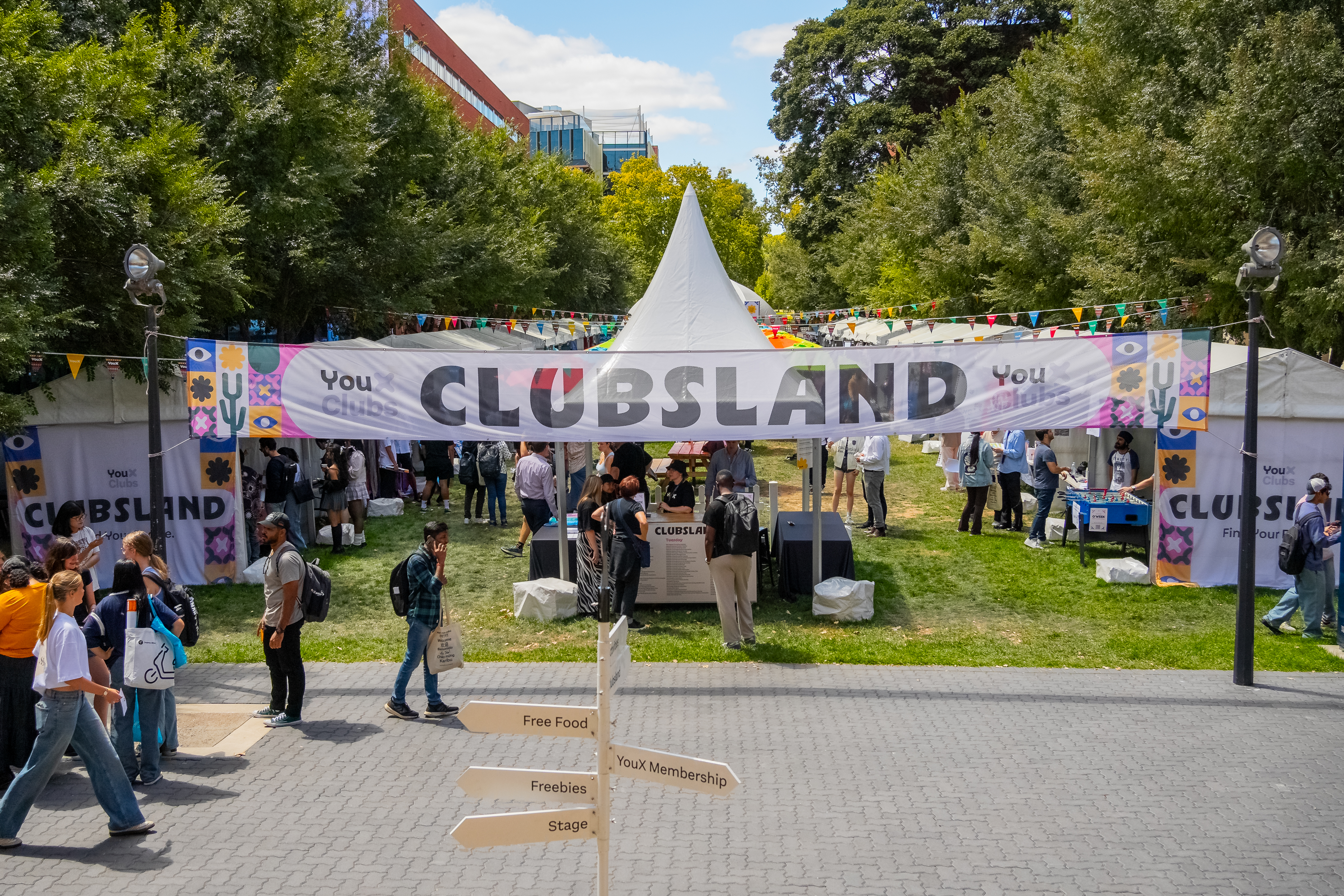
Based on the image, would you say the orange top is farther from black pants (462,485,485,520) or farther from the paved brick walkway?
black pants (462,485,485,520)

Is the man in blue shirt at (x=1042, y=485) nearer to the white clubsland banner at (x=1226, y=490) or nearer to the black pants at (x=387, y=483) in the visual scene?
the white clubsland banner at (x=1226, y=490)

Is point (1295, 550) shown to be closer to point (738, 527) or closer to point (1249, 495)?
point (1249, 495)

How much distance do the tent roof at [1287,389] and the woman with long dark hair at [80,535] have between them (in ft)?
38.2

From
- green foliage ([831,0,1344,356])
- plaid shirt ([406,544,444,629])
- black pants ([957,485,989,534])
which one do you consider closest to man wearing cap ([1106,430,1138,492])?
black pants ([957,485,989,534])

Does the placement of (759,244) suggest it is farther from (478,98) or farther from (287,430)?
(287,430)

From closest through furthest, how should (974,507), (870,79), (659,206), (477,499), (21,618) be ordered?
(21,618)
(974,507)
(477,499)
(870,79)
(659,206)

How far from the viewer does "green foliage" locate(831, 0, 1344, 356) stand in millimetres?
13570

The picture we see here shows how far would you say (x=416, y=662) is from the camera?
845 cm

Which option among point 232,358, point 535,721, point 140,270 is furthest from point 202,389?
point 535,721

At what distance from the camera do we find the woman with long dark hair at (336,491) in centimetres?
1403

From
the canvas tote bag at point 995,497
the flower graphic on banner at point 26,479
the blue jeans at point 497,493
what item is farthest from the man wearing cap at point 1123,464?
the flower graphic on banner at point 26,479

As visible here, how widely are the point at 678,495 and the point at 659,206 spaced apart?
207 ft

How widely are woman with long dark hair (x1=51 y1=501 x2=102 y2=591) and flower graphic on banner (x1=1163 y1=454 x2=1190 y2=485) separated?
11.4 meters

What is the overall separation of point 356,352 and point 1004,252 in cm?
1841
